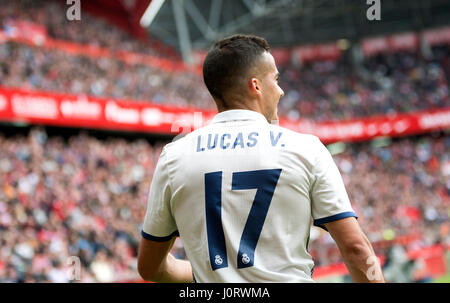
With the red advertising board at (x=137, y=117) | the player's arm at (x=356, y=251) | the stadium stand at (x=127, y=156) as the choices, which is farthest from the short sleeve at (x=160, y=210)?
the red advertising board at (x=137, y=117)

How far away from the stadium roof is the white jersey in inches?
997

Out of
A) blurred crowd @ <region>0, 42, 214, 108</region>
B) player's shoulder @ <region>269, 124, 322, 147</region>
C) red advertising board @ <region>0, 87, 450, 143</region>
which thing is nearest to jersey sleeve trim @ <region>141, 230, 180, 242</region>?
player's shoulder @ <region>269, 124, 322, 147</region>

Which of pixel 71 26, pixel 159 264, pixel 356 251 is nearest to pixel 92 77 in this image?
pixel 71 26

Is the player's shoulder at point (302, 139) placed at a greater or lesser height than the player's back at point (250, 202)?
greater

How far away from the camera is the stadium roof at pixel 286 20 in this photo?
29672 millimetres

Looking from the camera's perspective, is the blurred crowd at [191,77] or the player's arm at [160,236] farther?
the blurred crowd at [191,77]

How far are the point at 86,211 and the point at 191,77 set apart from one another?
49.9 ft

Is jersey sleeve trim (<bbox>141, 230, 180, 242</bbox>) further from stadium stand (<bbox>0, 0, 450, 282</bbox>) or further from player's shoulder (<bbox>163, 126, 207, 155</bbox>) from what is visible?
stadium stand (<bbox>0, 0, 450, 282</bbox>)

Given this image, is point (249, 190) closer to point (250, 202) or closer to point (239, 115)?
point (250, 202)

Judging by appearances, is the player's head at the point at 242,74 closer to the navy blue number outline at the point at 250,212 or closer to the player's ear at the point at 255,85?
the player's ear at the point at 255,85

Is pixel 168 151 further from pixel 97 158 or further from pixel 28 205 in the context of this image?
pixel 97 158

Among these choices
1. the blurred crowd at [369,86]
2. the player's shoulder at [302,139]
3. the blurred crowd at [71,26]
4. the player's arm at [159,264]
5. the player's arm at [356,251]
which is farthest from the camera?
the blurred crowd at [369,86]

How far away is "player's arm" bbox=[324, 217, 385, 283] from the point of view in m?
1.50

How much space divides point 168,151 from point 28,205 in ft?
34.0
